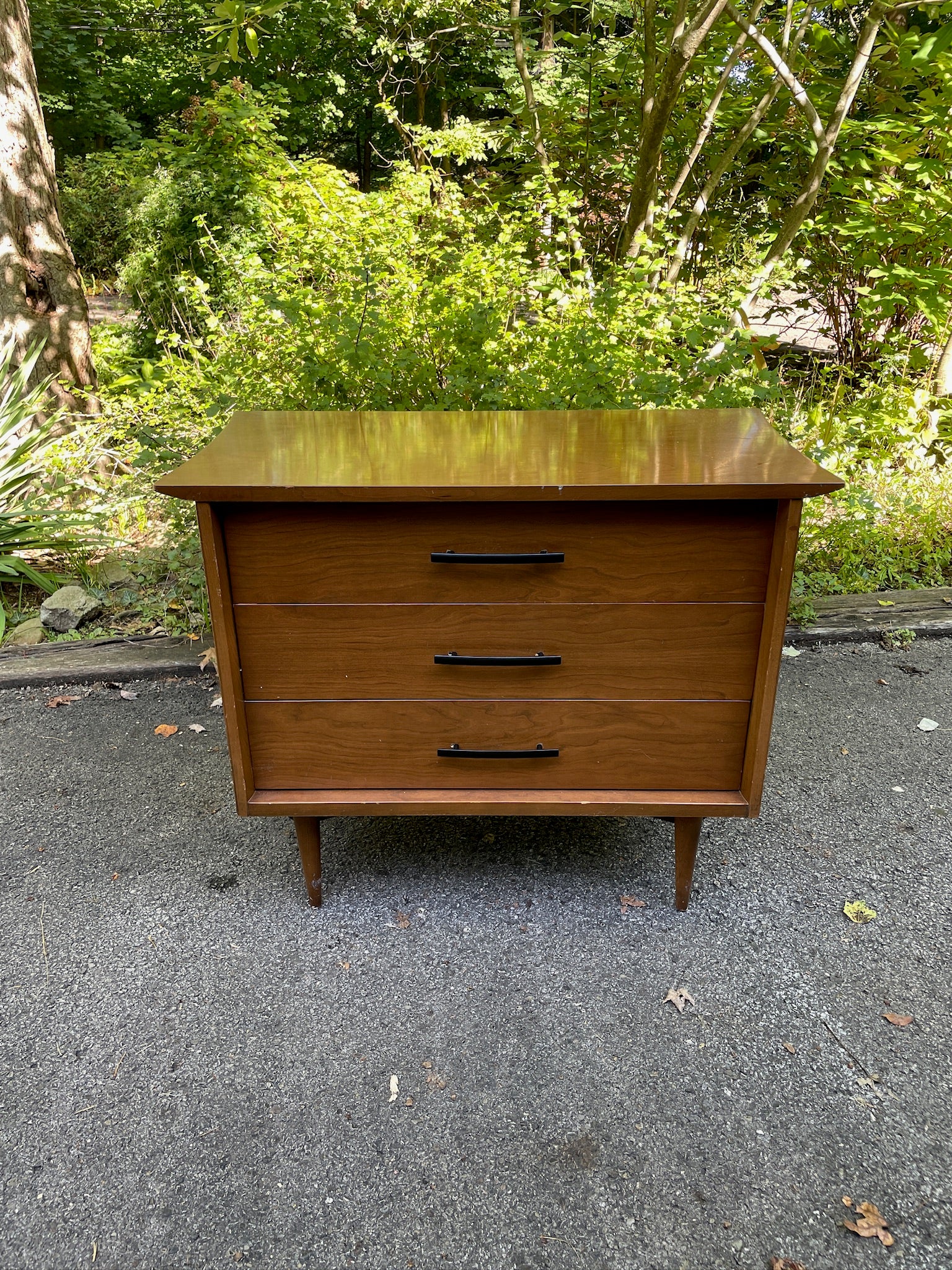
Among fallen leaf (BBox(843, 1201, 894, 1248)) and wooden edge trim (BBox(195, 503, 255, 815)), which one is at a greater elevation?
wooden edge trim (BBox(195, 503, 255, 815))

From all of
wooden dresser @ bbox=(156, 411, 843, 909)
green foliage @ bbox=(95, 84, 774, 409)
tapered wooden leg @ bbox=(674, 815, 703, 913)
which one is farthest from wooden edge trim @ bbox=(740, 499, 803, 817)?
green foliage @ bbox=(95, 84, 774, 409)

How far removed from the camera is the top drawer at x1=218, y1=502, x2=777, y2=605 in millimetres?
1598

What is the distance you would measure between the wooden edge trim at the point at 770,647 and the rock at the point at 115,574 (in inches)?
111

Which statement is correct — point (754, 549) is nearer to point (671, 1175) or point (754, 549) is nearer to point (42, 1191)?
point (671, 1175)

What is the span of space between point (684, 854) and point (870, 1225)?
76 centimetres

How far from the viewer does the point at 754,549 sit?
1.62 m

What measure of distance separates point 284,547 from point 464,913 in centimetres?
100

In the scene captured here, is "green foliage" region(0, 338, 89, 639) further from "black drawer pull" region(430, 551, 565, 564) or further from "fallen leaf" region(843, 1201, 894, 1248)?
"fallen leaf" region(843, 1201, 894, 1248)

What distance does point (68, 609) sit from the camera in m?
3.40

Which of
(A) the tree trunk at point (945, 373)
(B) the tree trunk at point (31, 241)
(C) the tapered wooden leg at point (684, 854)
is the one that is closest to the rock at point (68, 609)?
(B) the tree trunk at point (31, 241)

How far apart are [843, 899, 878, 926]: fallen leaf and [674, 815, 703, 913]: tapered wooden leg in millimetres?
390

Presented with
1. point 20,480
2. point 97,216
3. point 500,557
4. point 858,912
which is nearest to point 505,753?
point 500,557

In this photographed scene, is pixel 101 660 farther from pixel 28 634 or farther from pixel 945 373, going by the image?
pixel 945 373

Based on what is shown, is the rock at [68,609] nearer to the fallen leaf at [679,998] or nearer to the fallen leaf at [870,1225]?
the fallen leaf at [679,998]
